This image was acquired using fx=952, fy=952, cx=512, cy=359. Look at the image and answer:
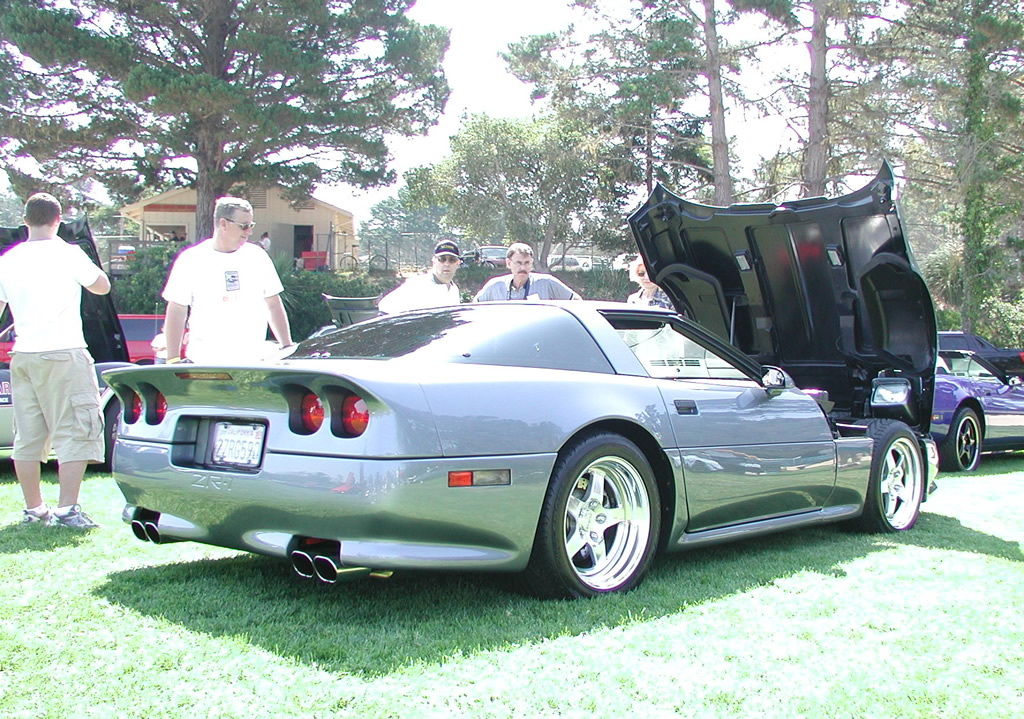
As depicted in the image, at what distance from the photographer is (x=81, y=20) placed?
2436 centimetres

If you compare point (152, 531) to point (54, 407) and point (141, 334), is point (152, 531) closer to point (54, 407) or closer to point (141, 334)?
point (54, 407)

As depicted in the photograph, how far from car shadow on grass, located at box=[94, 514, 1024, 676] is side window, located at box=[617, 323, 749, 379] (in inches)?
34.3

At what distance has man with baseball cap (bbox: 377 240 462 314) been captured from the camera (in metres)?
6.51

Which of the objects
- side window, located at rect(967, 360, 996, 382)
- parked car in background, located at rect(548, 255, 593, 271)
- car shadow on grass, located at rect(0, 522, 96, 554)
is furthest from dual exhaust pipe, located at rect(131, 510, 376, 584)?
parked car in background, located at rect(548, 255, 593, 271)

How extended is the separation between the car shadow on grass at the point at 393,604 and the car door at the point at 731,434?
30 centimetres

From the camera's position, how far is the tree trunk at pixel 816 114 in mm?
22922

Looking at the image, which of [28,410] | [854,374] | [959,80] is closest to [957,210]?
[959,80]

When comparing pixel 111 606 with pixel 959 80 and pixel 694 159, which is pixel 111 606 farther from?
pixel 694 159

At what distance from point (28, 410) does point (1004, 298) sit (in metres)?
30.7

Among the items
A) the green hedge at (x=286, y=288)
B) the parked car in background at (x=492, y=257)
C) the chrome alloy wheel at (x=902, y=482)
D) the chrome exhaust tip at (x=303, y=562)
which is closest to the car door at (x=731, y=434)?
the chrome alloy wheel at (x=902, y=482)

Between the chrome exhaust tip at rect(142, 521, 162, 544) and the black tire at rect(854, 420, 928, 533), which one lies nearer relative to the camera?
the chrome exhaust tip at rect(142, 521, 162, 544)

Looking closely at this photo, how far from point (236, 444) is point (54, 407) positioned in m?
2.13

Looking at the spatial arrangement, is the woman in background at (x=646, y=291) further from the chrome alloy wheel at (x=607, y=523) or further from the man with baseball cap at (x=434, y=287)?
the chrome alloy wheel at (x=607, y=523)

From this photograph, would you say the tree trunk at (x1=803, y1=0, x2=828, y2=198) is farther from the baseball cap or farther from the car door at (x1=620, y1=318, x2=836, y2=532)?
the car door at (x1=620, y1=318, x2=836, y2=532)
